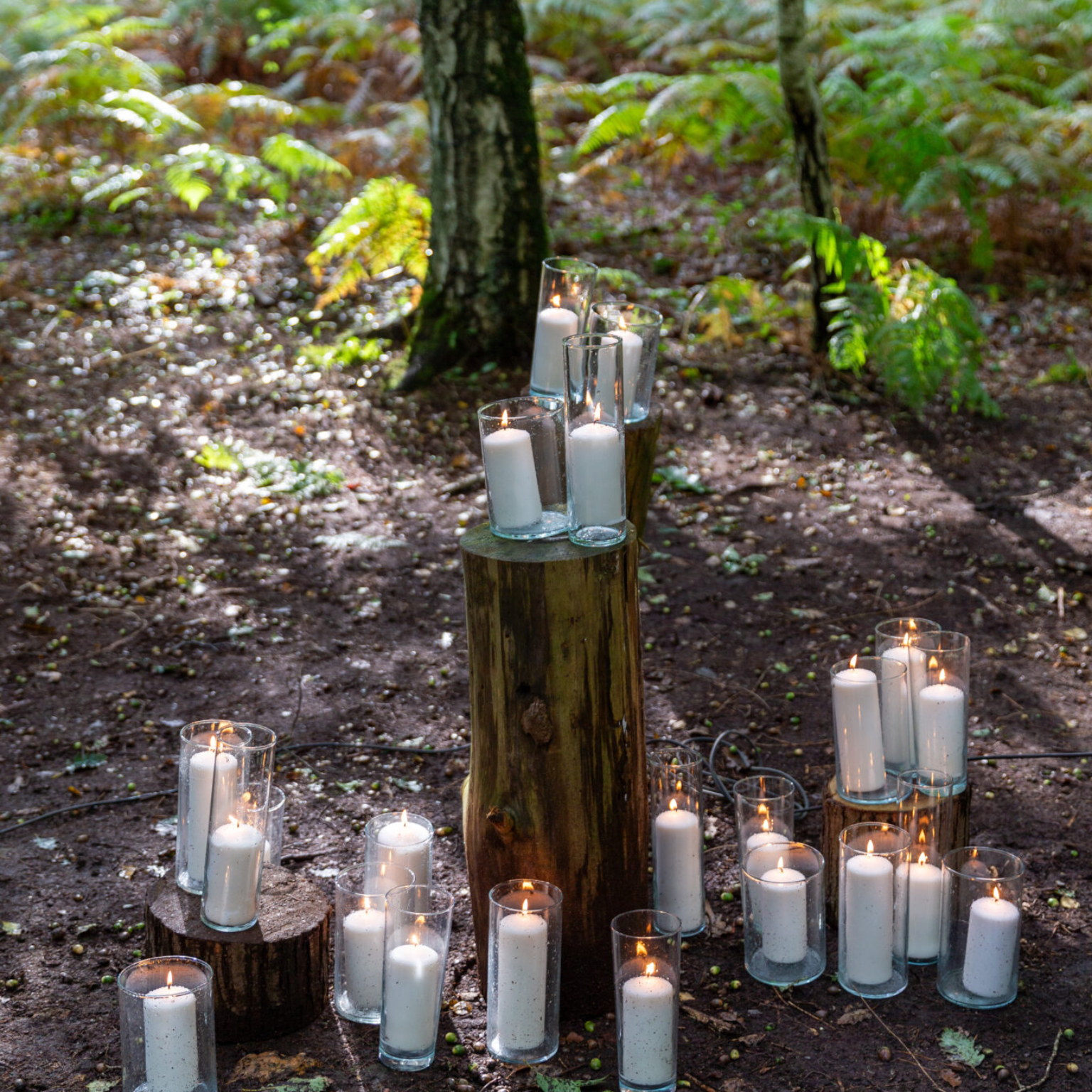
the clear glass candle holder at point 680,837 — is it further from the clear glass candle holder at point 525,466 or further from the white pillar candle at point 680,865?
the clear glass candle holder at point 525,466

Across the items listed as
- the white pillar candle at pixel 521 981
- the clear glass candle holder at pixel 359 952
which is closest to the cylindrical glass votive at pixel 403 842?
the clear glass candle holder at pixel 359 952

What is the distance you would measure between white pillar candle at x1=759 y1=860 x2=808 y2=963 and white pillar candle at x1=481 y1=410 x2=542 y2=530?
106cm

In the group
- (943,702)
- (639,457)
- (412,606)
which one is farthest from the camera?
(412,606)

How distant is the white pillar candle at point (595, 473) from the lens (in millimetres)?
2520

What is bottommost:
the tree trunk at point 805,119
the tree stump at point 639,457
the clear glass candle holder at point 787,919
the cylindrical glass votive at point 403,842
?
the clear glass candle holder at point 787,919

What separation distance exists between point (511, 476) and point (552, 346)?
59cm

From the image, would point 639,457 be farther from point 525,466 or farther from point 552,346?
point 525,466

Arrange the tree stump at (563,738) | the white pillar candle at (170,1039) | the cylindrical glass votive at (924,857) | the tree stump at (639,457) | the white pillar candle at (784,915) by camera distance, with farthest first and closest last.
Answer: the tree stump at (639,457) → the cylindrical glass votive at (924,857) → the white pillar candle at (784,915) → the tree stump at (563,738) → the white pillar candle at (170,1039)

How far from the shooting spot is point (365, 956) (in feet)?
8.48

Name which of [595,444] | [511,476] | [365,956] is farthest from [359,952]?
[595,444]

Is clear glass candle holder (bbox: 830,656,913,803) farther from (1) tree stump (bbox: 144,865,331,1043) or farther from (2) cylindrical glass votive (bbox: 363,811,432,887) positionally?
(1) tree stump (bbox: 144,865,331,1043)

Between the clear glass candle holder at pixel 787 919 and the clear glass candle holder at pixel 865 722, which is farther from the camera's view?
the clear glass candle holder at pixel 865 722

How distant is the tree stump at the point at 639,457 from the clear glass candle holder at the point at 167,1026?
1.54m

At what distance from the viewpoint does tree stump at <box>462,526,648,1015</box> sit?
8.16 ft
